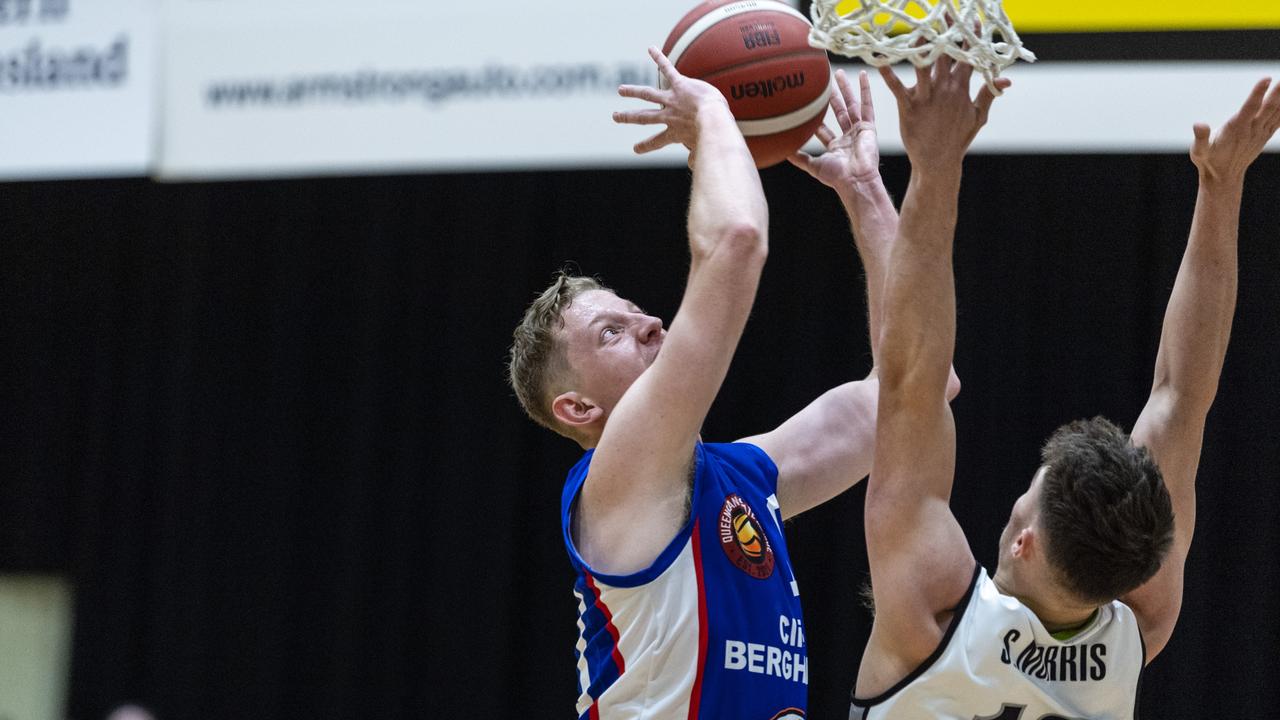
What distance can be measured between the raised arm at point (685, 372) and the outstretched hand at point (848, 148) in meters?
0.45

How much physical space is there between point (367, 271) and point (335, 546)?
4.08 feet

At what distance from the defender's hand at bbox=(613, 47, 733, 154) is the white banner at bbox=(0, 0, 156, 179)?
401cm

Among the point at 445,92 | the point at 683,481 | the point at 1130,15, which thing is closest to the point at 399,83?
Answer: the point at 445,92

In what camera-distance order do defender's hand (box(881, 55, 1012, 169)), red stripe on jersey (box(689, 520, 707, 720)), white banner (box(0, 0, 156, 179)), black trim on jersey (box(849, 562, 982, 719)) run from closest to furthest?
1. defender's hand (box(881, 55, 1012, 169))
2. black trim on jersey (box(849, 562, 982, 719))
3. red stripe on jersey (box(689, 520, 707, 720))
4. white banner (box(0, 0, 156, 179))

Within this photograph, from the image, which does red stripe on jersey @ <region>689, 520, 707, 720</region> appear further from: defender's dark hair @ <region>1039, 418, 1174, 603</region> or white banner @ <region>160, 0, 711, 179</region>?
white banner @ <region>160, 0, 711, 179</region>

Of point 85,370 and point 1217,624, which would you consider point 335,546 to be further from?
point 1217,624

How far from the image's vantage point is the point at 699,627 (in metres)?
2.46

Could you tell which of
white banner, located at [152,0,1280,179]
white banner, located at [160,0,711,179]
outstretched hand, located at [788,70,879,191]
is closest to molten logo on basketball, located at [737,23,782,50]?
outstretched hand, located at [788,70,879,191]

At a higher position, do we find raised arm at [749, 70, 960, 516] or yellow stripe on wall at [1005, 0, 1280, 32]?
yellow stripe on wall at [1005, 0, 1280, 32]

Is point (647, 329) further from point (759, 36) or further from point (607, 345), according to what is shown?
point (759, 36)

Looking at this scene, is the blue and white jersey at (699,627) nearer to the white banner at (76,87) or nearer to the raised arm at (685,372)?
the raised arm at (685,372)

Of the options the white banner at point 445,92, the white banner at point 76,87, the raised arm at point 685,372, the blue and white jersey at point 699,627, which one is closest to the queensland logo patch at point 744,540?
the blue and white jersey at point 699,627

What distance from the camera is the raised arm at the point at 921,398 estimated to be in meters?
2.17

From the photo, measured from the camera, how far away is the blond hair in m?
2.83
